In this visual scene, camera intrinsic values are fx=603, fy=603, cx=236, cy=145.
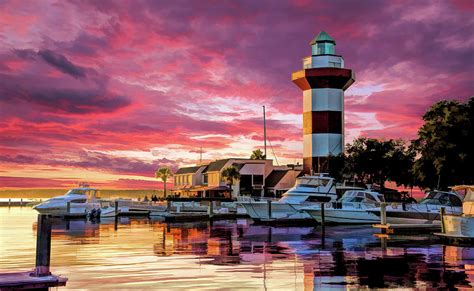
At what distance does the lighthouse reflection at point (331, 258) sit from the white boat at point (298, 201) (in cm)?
1382

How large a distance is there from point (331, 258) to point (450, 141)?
93.3ft

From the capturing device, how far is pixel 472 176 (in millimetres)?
47562

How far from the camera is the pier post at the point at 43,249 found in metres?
11.6

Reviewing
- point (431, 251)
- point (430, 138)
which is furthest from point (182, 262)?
point (430, 138)

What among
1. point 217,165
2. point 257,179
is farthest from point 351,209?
point 217,165

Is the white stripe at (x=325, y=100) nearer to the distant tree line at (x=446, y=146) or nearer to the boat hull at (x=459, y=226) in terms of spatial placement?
the distant tree line at (x=446, y=146)

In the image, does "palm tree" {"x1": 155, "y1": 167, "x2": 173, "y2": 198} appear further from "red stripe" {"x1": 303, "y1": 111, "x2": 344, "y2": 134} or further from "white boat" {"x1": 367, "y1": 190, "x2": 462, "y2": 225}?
"white boat" {"x1": 367, "y1": 190, "x2": 462, "y2": 225}

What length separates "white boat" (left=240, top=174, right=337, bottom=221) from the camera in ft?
158

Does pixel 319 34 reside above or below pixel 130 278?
above

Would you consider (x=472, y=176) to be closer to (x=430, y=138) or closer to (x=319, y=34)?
(x=430, y=138)

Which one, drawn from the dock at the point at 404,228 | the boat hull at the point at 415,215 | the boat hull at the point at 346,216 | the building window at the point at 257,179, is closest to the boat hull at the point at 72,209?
the boat hull at the point at 346,216

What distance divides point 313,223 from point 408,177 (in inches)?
879

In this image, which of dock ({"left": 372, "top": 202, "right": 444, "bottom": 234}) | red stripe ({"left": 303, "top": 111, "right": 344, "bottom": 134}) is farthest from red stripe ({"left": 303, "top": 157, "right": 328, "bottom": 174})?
dock ({"left": 372, "top": 202, "right": 444, "bottom": 234})

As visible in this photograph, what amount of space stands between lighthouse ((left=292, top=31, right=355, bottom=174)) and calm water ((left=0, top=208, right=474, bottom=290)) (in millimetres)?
38873
